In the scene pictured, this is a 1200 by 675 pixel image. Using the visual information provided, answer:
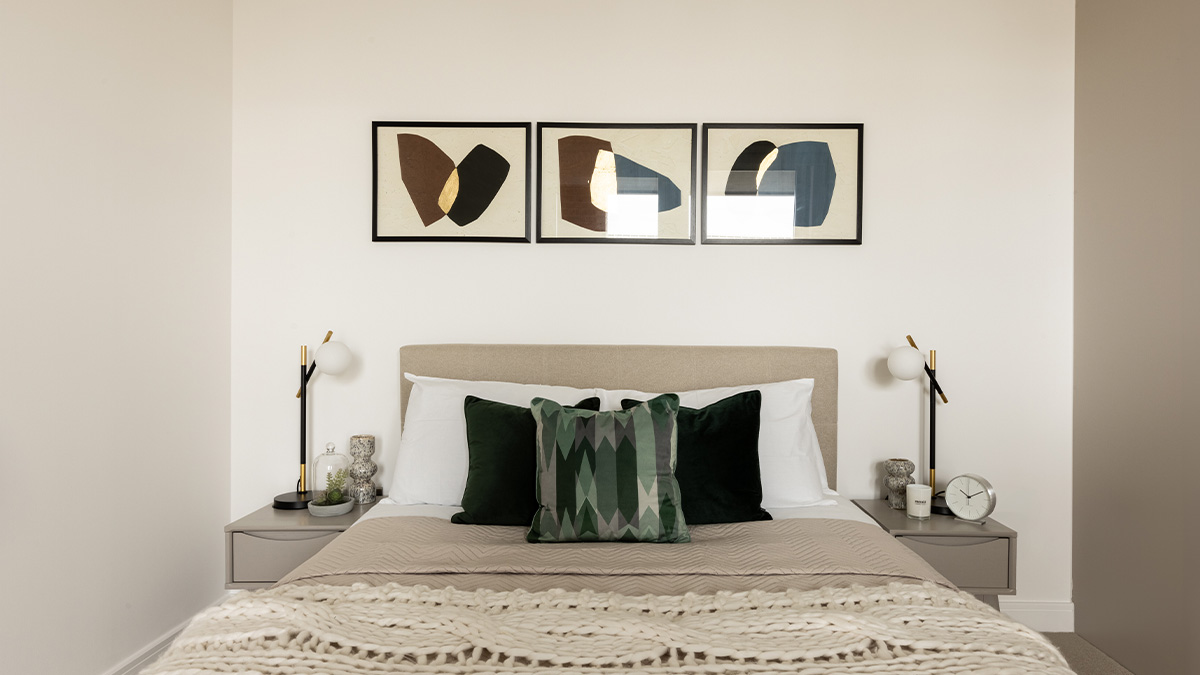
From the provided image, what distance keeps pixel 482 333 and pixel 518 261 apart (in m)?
0.34

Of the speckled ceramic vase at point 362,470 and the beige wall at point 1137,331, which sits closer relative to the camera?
the beige wall at point 1137,331

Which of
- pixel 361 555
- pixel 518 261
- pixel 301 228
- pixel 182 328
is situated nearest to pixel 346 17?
pixel 301 228

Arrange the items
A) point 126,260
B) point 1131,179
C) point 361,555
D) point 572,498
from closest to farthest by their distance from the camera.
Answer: point 361,555 < point 572,498 < point 126,260 < point 1131,179

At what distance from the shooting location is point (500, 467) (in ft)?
7.18

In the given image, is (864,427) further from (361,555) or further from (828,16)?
(361,555)

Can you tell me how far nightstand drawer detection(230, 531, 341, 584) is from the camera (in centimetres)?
245

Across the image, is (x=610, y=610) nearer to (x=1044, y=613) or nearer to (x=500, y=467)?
(x=500, y=467)

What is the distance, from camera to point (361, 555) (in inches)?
70.2

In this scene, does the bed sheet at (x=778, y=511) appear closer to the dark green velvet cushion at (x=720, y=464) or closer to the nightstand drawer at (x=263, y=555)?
the dark green velvet cushion at (x=720, y=464)

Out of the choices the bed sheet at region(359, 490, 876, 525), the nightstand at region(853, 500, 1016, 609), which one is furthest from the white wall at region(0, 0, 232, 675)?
the nightstand at region(853, 500, 1016, 609)

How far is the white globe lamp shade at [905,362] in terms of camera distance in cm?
265

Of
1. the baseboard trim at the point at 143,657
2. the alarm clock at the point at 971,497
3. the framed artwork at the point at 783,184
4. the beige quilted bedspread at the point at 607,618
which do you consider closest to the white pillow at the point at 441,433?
→ the beige quilted bedspread at the point at 607,618

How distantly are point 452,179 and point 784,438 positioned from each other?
1680 millimetres

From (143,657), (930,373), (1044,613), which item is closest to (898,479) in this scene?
(930,373)
